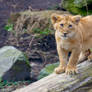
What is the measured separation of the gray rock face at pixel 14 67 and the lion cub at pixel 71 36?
2375 millimetres

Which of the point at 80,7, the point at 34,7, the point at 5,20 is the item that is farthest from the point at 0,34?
the point at 80,7

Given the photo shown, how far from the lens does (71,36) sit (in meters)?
4.76

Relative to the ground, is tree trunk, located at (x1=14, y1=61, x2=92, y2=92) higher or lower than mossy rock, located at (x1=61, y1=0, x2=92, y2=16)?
lower

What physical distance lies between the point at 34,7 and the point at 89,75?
314 inches

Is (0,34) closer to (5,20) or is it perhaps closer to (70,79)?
(5,20)

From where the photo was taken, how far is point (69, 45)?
4969mm

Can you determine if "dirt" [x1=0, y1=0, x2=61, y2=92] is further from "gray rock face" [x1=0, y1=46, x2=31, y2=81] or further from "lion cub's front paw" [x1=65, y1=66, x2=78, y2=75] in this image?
"lion cub's front paw" [x1=65, y1=66, x2=78, y2=75]

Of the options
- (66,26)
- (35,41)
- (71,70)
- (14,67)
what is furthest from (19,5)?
(66,26)

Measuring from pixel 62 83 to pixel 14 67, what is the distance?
281 centimetres

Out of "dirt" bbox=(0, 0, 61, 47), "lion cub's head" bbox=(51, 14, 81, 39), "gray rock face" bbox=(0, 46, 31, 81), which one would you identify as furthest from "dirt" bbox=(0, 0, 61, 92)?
"lion cub's head" bbox=(51, 14, 81, 39)

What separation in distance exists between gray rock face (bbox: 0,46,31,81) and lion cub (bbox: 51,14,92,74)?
2375 mm

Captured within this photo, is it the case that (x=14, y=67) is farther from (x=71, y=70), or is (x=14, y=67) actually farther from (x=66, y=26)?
(x=66, y=26)

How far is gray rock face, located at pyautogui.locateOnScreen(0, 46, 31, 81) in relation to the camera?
7.25 metres

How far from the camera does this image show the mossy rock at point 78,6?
29.4 ft
